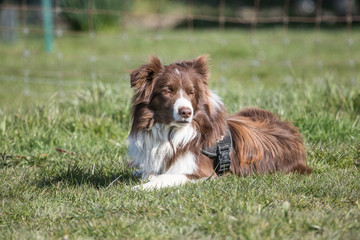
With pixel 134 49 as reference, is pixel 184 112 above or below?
above

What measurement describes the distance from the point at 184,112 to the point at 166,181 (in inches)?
24.3

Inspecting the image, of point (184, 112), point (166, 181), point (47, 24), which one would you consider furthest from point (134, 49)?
point (184, 112)

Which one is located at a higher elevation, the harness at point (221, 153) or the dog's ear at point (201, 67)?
the dog's ear at point (201, 67)

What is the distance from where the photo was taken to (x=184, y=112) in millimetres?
3627

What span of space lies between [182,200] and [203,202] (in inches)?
6.9

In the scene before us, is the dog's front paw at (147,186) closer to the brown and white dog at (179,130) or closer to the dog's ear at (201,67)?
the brown and white dog at (179,130)

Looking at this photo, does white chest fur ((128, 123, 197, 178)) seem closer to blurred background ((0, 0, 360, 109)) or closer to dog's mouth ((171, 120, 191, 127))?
dog's mouth ((171, 120, 191, 127))

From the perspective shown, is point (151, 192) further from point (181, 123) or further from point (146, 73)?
point (146, 73)

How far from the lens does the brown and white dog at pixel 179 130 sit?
383cm

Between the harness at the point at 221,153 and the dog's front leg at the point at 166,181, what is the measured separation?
12.1 inches

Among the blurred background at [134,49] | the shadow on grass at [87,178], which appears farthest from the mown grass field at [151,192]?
the blurred background at [134,49]

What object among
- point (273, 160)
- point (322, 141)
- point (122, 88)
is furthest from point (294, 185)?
point (122, 88)

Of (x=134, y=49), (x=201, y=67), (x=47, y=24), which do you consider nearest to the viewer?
(x=201, y=67)

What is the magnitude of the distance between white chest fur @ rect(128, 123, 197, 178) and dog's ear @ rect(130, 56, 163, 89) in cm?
37
